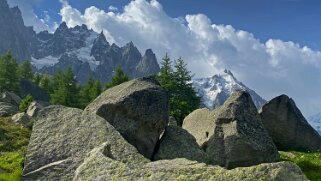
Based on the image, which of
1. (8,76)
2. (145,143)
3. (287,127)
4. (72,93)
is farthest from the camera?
(8,76)

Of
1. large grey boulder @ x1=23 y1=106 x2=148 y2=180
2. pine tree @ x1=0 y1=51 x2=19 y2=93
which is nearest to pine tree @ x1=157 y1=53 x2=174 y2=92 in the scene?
pine tree @ x1=0 y1=51 x2=19 y2=93

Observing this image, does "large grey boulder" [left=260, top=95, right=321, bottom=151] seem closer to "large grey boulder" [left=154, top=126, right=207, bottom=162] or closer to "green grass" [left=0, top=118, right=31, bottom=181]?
"large grey boulder" [left=154, top=126, right=207, bottom=162]

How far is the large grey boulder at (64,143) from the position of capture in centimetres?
1681

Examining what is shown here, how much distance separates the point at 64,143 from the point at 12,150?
2239cm

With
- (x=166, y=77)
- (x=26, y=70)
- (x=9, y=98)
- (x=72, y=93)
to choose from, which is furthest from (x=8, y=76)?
(x=166, y=77)

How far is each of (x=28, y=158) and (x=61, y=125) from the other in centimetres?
181

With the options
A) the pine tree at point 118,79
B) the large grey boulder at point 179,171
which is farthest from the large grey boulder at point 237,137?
the pine tree at point 118,79

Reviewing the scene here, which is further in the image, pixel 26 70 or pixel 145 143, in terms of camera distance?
pixel 26 70

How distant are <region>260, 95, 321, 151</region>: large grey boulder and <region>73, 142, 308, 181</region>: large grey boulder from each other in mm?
29312

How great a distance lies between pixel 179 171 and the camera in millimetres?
11625

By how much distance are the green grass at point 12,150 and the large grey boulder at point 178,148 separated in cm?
704

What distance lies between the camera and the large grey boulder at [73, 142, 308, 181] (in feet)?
34.9

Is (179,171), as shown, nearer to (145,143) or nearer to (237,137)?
(145,143)

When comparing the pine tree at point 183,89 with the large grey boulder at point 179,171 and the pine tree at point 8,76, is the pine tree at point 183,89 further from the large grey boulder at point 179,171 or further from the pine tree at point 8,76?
the large grey boulder at point 179,171
